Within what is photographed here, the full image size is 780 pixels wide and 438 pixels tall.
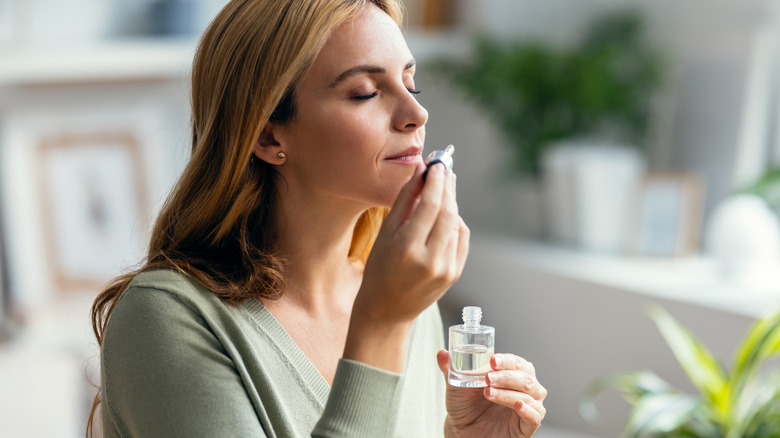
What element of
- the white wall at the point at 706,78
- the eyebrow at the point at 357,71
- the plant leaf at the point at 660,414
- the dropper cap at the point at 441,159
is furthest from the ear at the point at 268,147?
the white wall at the point at 706,78

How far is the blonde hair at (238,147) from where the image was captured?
922mm

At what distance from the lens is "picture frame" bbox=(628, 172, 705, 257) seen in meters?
2.45

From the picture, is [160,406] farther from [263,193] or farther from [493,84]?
[493,84]

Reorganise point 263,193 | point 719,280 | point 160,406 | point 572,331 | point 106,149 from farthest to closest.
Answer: point 106,149, point 572,331, point 719,280, point 263,193, point 160,406

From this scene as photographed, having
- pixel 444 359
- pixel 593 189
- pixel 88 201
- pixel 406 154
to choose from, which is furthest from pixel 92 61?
pixel 444 359

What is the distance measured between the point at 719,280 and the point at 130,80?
1.82 m

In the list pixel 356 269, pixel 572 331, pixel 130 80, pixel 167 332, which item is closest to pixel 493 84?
pixel 572 331

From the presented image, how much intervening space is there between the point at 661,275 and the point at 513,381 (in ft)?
5.11

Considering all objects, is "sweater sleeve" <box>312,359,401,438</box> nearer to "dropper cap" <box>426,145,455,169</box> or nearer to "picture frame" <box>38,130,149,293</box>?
"dropper cap" <box>426,145,455,169</box>

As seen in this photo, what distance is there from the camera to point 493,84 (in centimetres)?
259

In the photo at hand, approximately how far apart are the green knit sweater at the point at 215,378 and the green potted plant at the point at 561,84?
1.75m

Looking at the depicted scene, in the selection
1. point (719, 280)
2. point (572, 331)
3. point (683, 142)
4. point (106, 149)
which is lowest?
point (572, 331)

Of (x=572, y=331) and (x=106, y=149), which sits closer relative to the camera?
(x=572, y=331)

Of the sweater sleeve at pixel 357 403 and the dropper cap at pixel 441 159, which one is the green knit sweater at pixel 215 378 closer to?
the sweater sleeve at pixel 357 403
